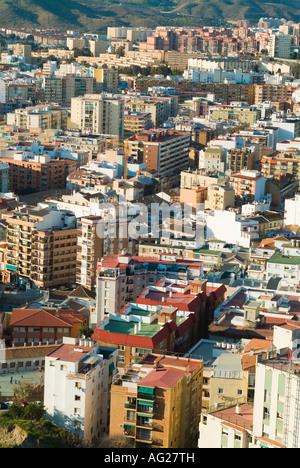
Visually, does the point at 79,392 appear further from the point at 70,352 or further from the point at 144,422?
the point at 144,422

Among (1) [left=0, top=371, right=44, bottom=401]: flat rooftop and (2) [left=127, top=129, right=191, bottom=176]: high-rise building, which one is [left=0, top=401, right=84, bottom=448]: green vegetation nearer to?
(1) [left=0, top=371, right=44, bottom=401]: flat rooftop

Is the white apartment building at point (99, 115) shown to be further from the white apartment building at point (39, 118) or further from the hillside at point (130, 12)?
the hillside at point (130, 12)

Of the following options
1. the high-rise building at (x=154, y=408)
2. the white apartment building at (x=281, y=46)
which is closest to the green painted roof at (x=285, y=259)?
the high-rise building at (x=154, y=408)

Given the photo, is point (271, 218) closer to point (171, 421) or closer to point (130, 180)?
point (130, 180)

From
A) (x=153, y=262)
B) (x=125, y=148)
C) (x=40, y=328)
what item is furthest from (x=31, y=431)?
(x=125, y=148)

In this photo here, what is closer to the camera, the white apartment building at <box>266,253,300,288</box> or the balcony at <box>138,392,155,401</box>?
Answer: the balcony at <box>138,392,155,401</box>

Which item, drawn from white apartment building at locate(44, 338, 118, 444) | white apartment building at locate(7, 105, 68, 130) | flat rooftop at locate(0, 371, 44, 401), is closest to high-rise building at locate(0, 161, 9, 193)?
white apartment building at locate(7, 105, 68, 130)
